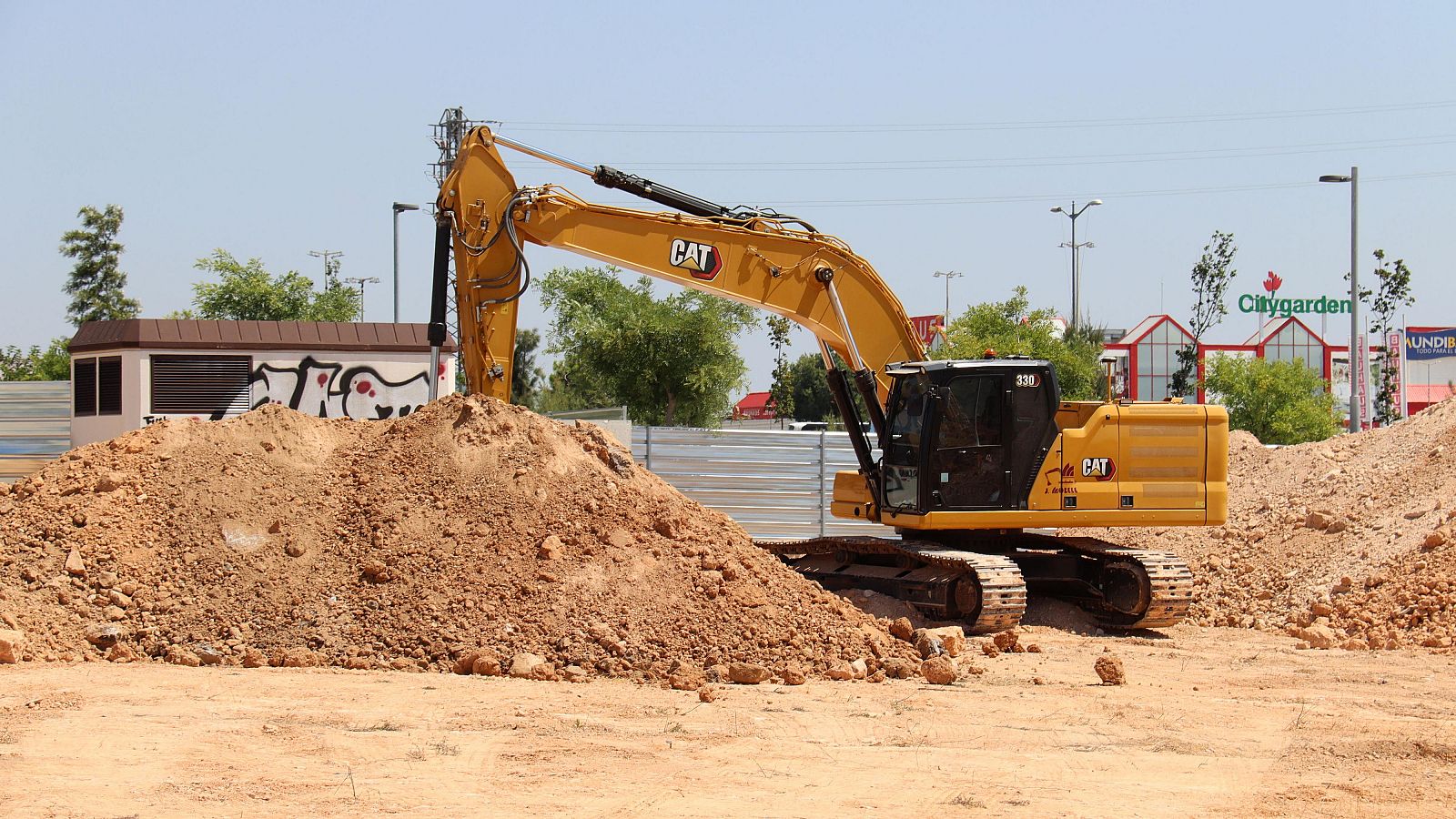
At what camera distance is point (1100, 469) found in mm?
13805

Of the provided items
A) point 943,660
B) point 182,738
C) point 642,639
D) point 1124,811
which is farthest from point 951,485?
point 182,738

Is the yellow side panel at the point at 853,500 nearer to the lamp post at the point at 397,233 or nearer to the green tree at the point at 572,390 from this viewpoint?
the green tree at the point at 572,390

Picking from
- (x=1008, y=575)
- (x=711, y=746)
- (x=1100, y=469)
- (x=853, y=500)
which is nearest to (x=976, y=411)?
(x=1100, y=469)

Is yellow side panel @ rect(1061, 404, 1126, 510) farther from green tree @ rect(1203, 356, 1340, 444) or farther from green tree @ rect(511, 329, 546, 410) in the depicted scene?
green tree @ rect(511, 329, 546, 410)

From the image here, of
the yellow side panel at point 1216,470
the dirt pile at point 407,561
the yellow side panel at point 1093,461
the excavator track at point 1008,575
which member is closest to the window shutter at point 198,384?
the dirt pile at point 407,561

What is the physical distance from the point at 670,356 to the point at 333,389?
9554mm

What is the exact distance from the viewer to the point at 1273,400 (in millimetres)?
32031

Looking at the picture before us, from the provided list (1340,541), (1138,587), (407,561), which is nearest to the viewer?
(407,561)

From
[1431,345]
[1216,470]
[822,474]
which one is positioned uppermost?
[1431,345]

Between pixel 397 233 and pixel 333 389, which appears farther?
pixel 397 233

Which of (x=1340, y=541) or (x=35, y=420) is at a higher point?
(x=35, y=420)

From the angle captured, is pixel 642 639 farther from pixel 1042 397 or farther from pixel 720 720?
pixel 1042 397

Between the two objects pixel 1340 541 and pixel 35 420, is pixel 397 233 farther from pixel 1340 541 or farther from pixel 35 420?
pixel 1340 541

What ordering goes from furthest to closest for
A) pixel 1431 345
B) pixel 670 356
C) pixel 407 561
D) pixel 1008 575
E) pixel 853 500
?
pixel 1431 345, pixel 670 356, pixel 853 500, pixel 1008 575, pixel 407 561
